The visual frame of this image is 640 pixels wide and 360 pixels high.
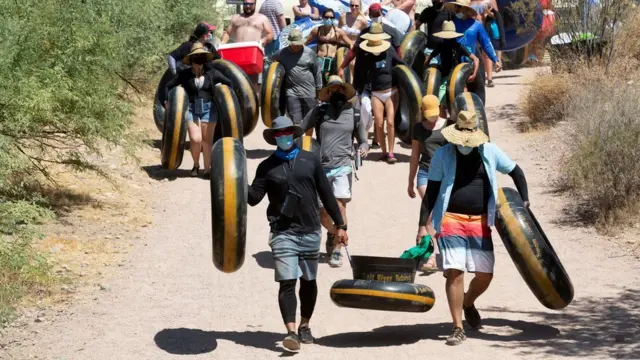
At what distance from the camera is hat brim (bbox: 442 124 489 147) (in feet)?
28.5

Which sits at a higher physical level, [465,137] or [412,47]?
[465,137]

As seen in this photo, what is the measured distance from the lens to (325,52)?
677 inches

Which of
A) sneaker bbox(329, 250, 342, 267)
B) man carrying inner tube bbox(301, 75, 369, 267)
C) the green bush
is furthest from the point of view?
sneaker bbox(329, 250, 342, 267)

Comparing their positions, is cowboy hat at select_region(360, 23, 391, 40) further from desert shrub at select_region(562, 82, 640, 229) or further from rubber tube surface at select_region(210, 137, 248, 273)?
rubber tube surface at select_region(210, 137, 248, 273)

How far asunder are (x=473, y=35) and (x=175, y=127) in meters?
3.94

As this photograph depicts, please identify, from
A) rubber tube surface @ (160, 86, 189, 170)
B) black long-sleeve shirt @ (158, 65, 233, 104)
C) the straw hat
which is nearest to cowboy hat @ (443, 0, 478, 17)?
black long-sleeve shirt @ (158, 65, 233, 104)

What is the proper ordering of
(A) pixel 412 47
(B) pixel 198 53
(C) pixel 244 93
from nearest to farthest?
(B) pixel 198 53, (C) pixel 244 93, (A) pixel 412 47

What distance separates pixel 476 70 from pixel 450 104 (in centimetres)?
91

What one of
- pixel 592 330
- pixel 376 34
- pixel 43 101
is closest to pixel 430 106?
pixel 592 330

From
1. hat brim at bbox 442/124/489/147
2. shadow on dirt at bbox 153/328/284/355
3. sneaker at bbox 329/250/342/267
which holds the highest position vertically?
hat brim at bbox 442/124/489/147

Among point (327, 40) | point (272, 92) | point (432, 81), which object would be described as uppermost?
point (327, 40)

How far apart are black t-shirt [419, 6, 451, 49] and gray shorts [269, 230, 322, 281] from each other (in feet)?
22.6

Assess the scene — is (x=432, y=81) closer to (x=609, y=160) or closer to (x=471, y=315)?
(x=609, y=160)

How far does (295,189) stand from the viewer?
8922mm
